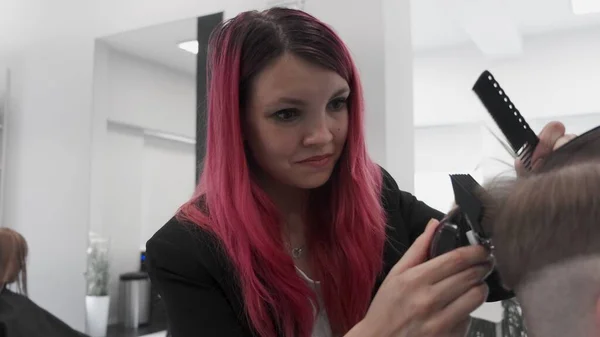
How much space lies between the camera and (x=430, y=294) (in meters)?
0.54

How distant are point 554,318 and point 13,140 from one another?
304 cm

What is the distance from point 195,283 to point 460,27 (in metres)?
3.06

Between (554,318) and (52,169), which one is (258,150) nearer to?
(554,318)

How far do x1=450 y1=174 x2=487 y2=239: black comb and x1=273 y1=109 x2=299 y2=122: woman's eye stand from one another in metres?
0.29

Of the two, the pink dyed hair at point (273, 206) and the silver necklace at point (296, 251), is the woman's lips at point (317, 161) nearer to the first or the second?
the pink dyed hair at point (273, 206)

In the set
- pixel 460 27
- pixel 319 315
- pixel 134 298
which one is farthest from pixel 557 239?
pixel 460 27

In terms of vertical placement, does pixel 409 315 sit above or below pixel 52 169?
below

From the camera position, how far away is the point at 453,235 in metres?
0.54

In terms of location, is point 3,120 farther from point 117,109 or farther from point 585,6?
point 585,6

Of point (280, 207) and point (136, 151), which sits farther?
point (136, 151)

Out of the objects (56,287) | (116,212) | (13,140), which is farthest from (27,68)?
(56,287)

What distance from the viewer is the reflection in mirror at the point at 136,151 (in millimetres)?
2713

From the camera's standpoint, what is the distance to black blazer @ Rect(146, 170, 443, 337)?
77 cm

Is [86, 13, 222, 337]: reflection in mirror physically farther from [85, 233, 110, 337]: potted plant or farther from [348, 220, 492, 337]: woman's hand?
[348, 220, 492, 337]: woman's hand
